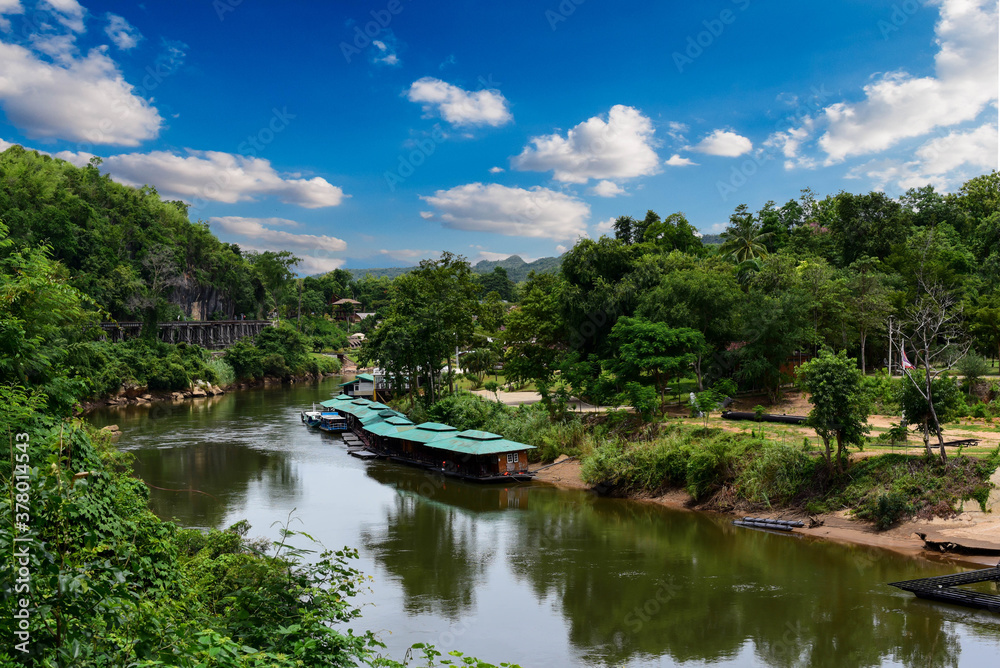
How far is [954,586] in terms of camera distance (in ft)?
54.7

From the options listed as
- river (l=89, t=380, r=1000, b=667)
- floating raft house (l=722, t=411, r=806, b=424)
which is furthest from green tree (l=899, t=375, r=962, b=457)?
floating raft house (l=722, t=411, r=806, b=424)

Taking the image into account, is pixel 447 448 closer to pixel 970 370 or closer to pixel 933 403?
pixel 933 403

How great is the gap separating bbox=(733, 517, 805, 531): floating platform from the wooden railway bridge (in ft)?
215

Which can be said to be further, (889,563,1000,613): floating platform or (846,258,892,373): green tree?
(846,258,892,373): green tree

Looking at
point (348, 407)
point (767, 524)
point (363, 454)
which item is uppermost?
point (348, 407)

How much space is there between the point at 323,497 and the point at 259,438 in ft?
55.6

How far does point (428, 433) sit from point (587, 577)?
17028mm

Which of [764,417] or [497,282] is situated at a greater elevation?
[497,282]

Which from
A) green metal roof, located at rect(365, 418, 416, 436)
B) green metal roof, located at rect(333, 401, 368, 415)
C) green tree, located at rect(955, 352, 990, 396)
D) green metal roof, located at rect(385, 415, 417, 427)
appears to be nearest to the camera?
green tree, located at rect(955, 352, 990, 396)

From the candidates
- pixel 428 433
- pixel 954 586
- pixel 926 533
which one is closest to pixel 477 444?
pixel 428 433

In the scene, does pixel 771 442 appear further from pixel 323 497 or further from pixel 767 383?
pixel 323 497

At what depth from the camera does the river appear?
14820 millimetres

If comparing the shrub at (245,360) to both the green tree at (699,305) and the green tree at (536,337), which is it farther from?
the green tree at (699,305)

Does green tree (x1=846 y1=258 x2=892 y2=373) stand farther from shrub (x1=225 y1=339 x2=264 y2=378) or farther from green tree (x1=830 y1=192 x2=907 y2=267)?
shrub (x1=225 y1=339 x2=264 y2=378)
